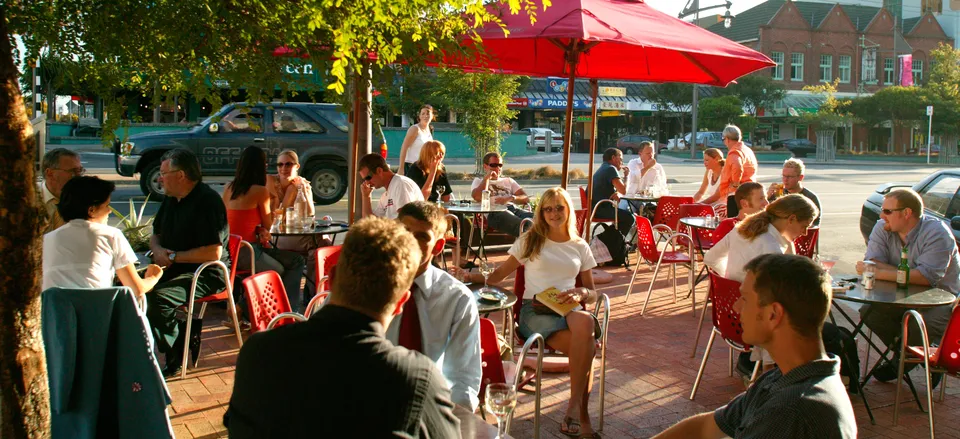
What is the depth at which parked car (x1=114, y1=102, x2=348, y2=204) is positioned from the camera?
49.5 feet

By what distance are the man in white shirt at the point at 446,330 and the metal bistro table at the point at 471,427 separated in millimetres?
521

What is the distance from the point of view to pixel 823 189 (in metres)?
23.3

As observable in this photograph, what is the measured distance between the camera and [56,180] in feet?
18.9

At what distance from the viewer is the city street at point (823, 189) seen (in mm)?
A: 12859

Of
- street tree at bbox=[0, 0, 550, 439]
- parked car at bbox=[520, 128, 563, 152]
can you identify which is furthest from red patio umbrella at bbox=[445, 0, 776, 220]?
parked car at bbox=[520, 128, 563, 152]

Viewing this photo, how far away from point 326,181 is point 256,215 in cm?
923

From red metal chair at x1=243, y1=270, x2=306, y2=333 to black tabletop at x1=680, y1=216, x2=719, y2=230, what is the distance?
4673mm

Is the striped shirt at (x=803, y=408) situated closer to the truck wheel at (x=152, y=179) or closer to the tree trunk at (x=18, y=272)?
the tree trunk at (x=18, y=272)

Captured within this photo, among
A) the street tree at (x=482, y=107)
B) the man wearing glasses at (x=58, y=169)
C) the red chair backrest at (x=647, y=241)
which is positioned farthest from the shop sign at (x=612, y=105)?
the man wearing glasses at (x=58, y=169)

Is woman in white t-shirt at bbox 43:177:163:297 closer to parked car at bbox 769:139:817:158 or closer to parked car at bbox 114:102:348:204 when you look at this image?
parked car at bbox 114:102:348:204

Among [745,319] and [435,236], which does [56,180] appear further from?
[745,319]

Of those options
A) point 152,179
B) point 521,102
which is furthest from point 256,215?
point 521,102

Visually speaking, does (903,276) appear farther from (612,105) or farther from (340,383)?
(612,105)

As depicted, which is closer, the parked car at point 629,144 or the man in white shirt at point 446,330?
the man in white shirt at point 446,330
